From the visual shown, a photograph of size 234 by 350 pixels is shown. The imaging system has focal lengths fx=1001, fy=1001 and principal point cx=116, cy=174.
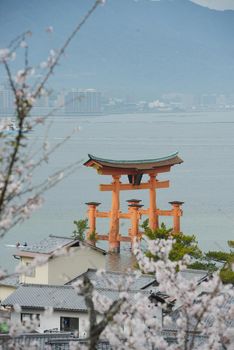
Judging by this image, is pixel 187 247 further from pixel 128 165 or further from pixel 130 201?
pixel 128 165

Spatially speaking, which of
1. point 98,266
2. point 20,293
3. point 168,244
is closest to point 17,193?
point 168,244

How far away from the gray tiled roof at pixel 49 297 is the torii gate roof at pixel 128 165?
7823 millimetres

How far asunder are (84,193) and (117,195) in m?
19.6

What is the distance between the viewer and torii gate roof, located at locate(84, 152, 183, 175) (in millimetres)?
19156

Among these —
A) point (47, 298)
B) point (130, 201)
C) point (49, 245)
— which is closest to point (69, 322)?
point (47, 298)

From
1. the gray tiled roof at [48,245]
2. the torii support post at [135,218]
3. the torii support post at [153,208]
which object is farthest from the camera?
the torii support post at [153,208]

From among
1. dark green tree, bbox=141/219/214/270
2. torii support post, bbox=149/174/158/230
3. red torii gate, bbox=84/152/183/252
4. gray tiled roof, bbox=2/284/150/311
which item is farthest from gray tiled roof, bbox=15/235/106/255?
torii support post, bbox=149/174/158/230

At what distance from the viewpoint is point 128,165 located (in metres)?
19.7

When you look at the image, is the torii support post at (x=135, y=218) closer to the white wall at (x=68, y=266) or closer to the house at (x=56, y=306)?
the white wall at (x=68, y=266)

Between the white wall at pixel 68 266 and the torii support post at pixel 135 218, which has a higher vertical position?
the torii support post at pixel 135 218

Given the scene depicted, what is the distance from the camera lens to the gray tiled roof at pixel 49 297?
10.6 meters

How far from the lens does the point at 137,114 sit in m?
168

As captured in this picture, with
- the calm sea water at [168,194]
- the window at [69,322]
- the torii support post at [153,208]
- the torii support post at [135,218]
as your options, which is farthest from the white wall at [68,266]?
the torii support post at [153,208]

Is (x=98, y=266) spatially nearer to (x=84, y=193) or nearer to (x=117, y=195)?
(x=117, y=195)
